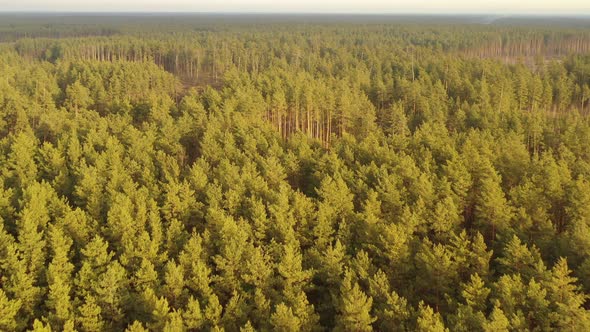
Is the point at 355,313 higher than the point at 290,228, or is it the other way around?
the point at 290,228

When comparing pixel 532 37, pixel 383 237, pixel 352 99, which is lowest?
pixel 383 237

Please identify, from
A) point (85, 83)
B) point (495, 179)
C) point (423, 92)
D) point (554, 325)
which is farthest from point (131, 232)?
point (85, 83)

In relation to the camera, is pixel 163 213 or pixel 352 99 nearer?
pixel 163 213

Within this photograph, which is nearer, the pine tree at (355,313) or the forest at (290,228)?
the pine tree at (355,313)

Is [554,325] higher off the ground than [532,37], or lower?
lower

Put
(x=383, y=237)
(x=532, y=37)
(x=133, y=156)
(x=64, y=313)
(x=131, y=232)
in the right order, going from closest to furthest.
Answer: (x=64, y=313) < (x=383, y=237) < (x=131, y=232) < (x=133, y=156) < (x=532, y=37)

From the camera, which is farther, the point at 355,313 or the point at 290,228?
the point at 290,228

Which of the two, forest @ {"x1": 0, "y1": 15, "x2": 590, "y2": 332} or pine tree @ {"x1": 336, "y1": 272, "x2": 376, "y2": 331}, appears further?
forest @ {"x1": 0, "y1": 15, "x2": 590, "y2": 332}

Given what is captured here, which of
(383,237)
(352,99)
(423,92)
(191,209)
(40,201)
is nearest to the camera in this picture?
(383,237)

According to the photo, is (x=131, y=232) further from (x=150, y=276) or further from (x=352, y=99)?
(x=352, y=99)

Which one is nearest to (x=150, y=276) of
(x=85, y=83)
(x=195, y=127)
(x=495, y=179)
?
(x=495, y=179)
